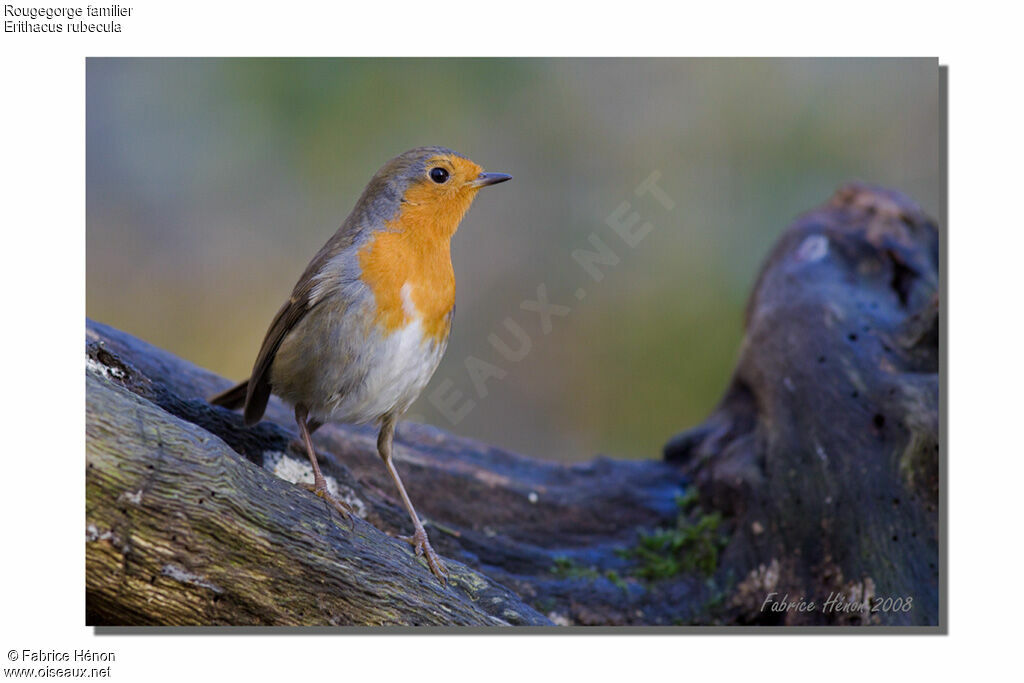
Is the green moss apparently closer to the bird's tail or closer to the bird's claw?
the bird's claw

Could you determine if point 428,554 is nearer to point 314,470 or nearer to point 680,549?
point 314,470

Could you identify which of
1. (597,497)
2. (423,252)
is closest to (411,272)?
(423,252)

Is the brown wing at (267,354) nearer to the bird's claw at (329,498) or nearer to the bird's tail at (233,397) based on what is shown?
the bird's tail at (233,397)

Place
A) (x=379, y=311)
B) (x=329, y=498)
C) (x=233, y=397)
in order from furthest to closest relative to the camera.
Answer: (x=233, y=397) < (x=379, y=311) < (x=329, y=498)

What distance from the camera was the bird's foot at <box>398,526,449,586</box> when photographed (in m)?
3.08

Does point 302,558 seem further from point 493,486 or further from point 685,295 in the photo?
point 685,295

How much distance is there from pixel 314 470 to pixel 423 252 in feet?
2.63

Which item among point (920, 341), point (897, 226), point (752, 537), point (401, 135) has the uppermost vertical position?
point (401, 135)

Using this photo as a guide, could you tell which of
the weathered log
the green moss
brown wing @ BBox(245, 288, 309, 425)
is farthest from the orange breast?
the weathered log

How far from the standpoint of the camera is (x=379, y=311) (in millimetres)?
3080

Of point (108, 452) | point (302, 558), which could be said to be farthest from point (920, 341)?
point (108, 452)

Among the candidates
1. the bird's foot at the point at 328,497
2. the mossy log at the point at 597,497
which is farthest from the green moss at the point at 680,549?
the bird's foot at the point at 328,497

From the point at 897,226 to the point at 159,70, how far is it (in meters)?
3.57
